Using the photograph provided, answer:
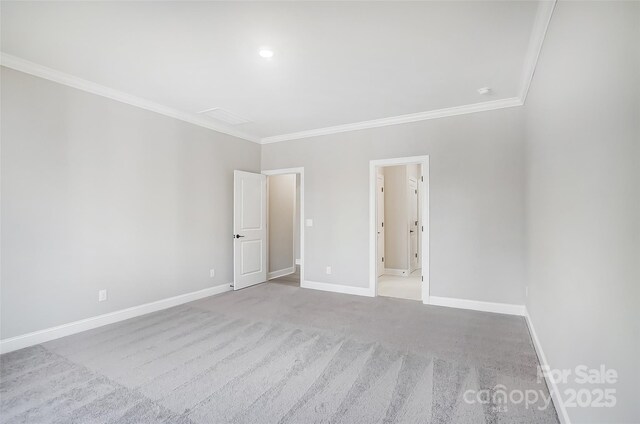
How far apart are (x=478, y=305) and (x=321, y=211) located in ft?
8.73

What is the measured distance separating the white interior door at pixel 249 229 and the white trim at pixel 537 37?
4050 millimetres

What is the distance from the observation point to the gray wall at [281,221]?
6.33 m

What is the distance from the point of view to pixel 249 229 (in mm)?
5316

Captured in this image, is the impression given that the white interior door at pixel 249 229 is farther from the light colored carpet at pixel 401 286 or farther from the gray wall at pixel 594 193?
the gray wall at pixel 594 193

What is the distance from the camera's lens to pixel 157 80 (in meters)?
3.25

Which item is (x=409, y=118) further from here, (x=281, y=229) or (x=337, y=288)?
(x=281, y=229)

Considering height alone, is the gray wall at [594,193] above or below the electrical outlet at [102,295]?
above

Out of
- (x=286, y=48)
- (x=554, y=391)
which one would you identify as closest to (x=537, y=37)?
(x=286, y=48)

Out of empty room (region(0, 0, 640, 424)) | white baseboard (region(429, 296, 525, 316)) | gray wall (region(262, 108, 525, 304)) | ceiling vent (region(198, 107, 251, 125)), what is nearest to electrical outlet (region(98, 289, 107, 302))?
empty room (region(0, 0, 640, 424))

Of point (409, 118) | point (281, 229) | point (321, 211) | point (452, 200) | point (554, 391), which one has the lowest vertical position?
point (554, 391)

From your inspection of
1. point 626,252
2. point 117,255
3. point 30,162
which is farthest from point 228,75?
point 626,252

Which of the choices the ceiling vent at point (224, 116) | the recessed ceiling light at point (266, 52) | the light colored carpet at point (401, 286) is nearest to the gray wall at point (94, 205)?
the ceiling vent at point (224, 116)

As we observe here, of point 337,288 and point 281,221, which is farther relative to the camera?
point 281,221

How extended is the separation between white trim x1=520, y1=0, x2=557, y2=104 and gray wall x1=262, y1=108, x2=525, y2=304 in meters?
0.88
